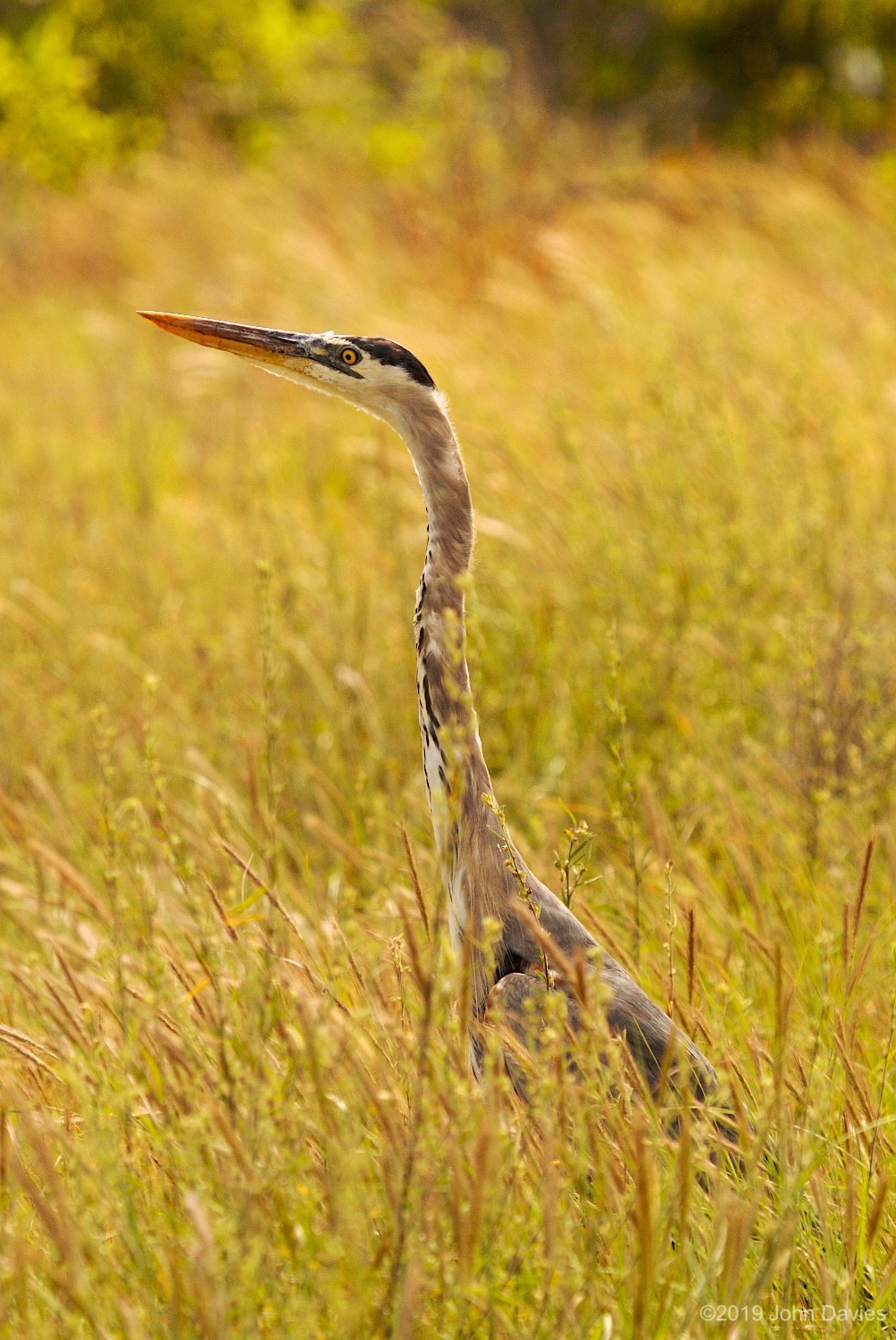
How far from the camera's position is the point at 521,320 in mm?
7574

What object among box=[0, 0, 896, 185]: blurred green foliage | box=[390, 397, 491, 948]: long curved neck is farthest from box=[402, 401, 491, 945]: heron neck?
box=[0, 0, 896, 185]: blurred green foliage

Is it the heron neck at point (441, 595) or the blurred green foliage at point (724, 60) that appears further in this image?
the blurred green foliage at point (724, 60)

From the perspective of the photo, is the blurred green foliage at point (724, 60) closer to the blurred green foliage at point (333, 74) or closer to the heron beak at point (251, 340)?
the blurred green foliage at point (333, 74)

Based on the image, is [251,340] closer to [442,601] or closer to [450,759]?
[442,601]

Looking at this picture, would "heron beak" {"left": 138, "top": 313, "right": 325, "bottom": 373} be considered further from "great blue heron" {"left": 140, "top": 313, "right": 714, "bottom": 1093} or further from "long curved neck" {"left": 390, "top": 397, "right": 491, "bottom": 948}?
"long curved neck" {"left": 390, "top": 397, "right": 491, "bottom": 948}

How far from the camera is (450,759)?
2236mm

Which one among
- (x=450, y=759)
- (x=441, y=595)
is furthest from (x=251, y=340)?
(x=450, y=759)

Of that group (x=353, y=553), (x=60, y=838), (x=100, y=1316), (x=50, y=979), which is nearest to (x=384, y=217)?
(x=353, y=553)

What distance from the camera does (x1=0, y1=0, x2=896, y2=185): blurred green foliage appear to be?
1196cm

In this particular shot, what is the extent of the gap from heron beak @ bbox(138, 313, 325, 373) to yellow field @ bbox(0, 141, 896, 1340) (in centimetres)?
Answer: 56

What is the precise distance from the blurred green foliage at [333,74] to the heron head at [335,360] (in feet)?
29.7

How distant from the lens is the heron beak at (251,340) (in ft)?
8.82

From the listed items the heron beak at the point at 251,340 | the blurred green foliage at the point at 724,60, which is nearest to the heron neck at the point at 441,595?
the heron beak at the point at 251,340

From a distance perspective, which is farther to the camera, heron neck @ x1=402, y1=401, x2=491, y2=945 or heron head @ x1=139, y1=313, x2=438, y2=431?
heron head @ x1=139, y1=313, x2=438, y2=431
